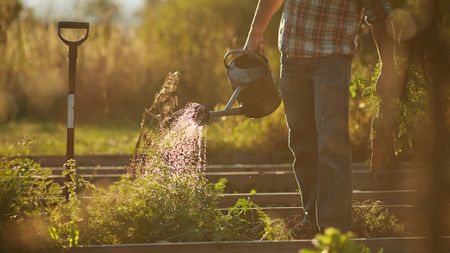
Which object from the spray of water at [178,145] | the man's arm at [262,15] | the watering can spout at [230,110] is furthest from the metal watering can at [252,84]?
the spray of water at [178,145]

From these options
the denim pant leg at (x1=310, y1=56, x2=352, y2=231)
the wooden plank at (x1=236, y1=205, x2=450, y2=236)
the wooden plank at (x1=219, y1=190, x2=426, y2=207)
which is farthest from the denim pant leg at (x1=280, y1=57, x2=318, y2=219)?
the wooden plank at (x1=219, y1=190, x2=426, y2=207)

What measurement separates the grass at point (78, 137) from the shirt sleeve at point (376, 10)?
6158 millimetres

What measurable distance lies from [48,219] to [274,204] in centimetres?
235

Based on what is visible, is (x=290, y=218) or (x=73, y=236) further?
(x=290, y=218)

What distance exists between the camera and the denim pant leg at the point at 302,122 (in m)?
5.71

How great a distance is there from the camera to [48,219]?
5195mm

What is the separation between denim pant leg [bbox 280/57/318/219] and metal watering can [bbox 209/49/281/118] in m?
0.32

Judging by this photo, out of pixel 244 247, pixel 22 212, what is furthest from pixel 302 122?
pixel 22 212

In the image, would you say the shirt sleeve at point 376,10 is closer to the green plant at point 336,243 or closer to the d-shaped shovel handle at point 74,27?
the green plant at point 336,243

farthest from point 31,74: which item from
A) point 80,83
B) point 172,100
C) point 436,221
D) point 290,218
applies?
point 436,221

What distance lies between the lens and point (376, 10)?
5.43 m

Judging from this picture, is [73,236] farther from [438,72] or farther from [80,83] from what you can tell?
[80,83]

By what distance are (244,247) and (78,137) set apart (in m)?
10.3

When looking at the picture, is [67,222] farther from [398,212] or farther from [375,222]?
[398,212]
